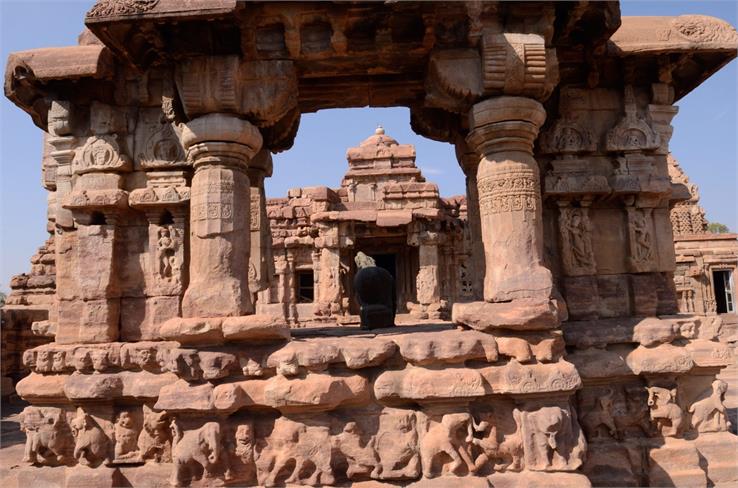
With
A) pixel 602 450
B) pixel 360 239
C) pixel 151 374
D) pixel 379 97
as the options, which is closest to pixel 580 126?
pixel 379 97

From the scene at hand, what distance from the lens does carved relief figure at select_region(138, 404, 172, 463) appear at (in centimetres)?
413

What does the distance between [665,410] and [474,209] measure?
2513 millimetres

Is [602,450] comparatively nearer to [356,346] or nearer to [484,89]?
[356,346]

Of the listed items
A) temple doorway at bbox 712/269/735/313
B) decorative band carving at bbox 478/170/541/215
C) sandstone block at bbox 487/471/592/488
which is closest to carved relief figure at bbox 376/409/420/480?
sandstone block at bbox 487/471/592/488

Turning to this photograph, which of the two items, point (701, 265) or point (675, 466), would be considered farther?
point (701, 265)

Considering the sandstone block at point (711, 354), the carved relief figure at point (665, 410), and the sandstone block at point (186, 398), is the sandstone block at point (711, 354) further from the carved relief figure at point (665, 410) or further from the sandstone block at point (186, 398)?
the sandstone block at point (186, 398)

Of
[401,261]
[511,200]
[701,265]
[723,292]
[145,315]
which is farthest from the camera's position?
[723,292]

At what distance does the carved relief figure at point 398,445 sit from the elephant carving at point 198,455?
46.1 inches

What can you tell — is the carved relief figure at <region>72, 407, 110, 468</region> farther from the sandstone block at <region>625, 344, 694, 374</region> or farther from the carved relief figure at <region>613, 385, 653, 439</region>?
the sandstone block at <region>625, 344, 694, 374</region>

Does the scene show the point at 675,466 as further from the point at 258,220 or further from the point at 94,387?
the point at 94,387

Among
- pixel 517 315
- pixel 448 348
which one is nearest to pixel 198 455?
pixel 448 348

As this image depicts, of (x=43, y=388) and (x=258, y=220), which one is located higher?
(x=258, y=220)

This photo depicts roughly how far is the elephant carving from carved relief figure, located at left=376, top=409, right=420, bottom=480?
1.17 m

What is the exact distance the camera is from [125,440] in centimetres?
416
